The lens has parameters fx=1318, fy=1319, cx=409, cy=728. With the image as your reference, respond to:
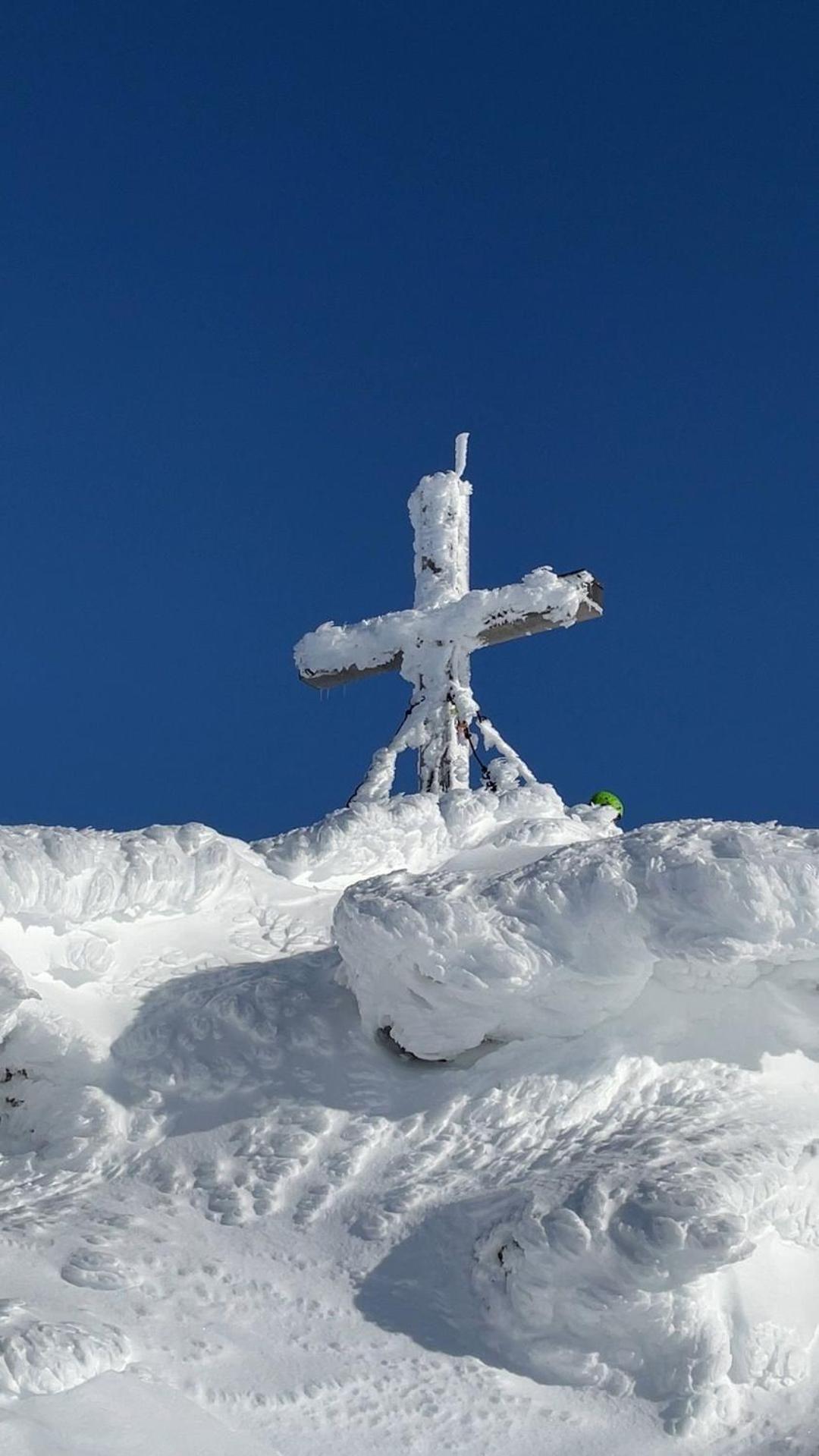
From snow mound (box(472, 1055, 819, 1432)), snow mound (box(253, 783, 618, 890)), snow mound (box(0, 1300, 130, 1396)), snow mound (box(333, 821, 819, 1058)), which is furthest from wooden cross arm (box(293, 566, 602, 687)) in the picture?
snow mound (box(0, 1300, 130, 1396))

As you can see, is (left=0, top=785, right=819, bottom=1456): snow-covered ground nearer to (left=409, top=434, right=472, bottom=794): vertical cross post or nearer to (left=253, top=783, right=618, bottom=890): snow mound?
(left=253, top=783, right=618, bottom=890): snow mound

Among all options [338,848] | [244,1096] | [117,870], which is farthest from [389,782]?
[244,1096]

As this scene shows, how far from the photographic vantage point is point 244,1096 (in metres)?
3.74

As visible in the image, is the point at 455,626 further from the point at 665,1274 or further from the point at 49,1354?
the point at 49,1354

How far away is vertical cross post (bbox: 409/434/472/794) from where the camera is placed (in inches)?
295

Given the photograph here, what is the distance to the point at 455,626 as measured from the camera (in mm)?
7520

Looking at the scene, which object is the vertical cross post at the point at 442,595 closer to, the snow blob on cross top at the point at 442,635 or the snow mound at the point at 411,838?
the snow blob on cross top at the point at 442,635

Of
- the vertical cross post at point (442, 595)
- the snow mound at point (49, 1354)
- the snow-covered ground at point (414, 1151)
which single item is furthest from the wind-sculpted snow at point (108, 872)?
the vertical cross post at point (442, 595)

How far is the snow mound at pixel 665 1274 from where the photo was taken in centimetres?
282

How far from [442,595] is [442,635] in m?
0.35

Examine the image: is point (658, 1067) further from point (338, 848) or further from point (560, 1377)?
point (338, 848)

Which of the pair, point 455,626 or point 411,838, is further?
point 455,626

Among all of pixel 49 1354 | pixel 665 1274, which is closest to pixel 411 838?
pixel 665 1274

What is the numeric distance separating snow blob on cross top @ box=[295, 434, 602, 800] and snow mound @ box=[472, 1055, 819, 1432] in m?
3.90
